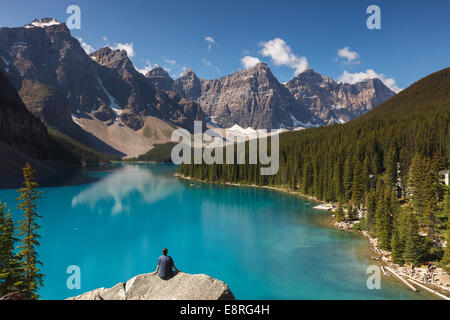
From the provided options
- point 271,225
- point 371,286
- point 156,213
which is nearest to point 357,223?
point 271,225

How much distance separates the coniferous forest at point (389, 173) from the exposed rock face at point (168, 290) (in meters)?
26.9

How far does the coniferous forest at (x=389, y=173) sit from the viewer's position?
3409 cm

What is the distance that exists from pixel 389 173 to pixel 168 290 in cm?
6335

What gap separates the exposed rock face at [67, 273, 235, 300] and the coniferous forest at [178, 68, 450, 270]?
26.9 meters

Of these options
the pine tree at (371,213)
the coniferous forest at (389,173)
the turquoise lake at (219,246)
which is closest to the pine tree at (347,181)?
the coniferous forest at (389,173)

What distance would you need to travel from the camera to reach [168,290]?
42.2ft

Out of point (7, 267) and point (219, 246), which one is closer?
point (7, 267)

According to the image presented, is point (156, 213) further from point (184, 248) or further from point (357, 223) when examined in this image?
point (357, 223)

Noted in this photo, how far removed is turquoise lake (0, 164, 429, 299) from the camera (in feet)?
92.0

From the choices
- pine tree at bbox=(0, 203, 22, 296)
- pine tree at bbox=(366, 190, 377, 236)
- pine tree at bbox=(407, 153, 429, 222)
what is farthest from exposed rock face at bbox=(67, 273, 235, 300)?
pine tree at bbox=(366, 190, 377, 236)

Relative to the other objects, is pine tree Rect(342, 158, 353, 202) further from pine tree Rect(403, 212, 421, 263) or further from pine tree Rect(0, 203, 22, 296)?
pine tree Rect(0, 203, 22, 296)

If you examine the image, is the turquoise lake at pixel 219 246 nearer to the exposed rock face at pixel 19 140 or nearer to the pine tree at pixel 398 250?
the pine tree at pixel 398 250

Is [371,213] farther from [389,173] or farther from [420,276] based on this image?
[389,173]

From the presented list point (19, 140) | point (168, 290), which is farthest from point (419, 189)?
point (19, 140)
